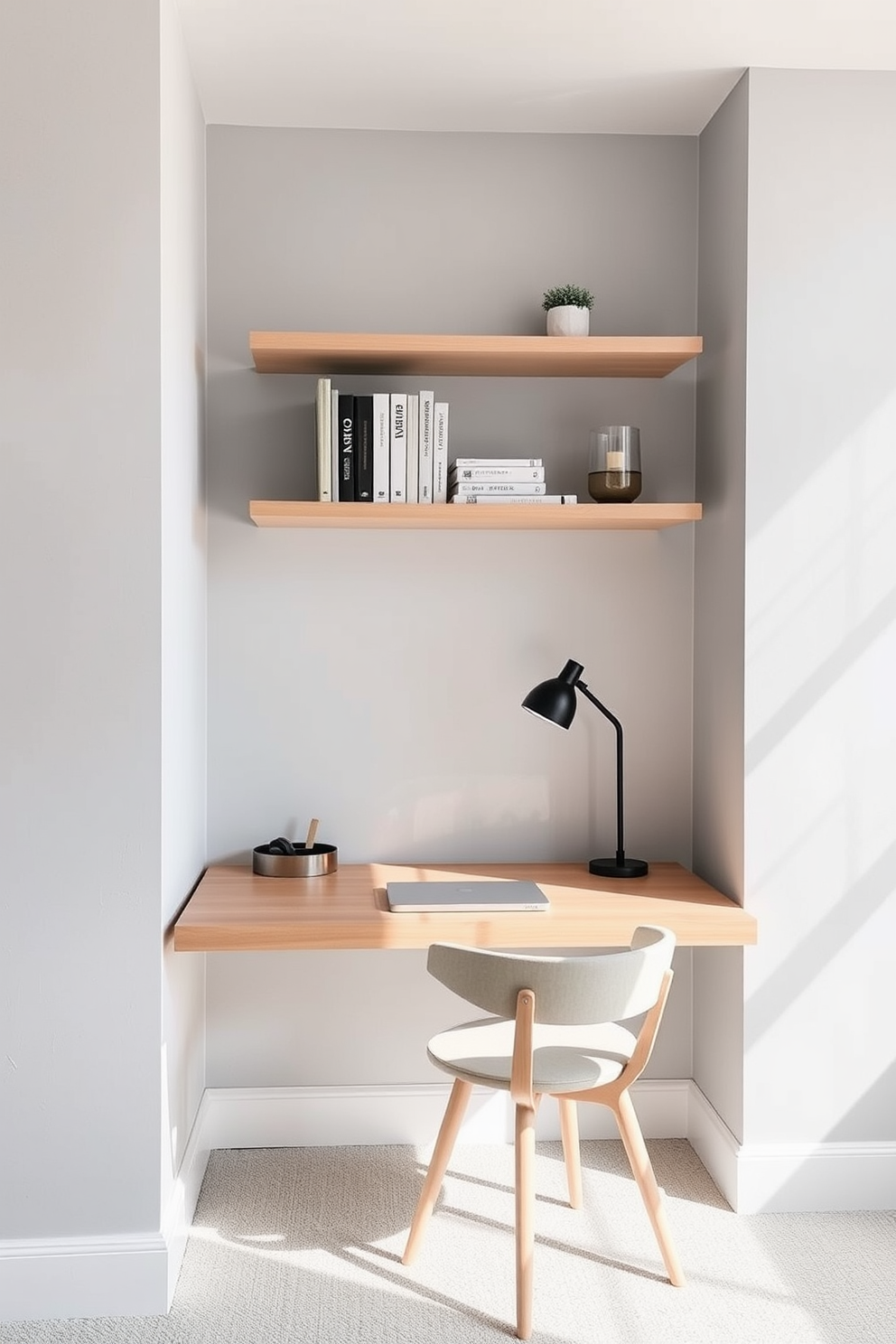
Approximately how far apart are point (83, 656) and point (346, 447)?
2.73 ft

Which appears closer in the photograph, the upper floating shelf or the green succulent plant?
the upper floating shelf

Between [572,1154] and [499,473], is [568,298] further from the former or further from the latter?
[572,1154]

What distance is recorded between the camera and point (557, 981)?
2.08m

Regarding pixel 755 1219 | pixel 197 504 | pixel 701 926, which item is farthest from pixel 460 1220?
pixel 197 504

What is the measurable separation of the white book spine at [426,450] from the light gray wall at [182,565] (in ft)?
1.73

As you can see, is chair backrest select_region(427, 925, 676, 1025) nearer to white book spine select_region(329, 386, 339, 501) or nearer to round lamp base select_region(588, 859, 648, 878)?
round lamp base select_region(588, 859, 648, 878)

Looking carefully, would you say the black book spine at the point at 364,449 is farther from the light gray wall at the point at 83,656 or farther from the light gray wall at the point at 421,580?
the light gray wall at the point at 83,656

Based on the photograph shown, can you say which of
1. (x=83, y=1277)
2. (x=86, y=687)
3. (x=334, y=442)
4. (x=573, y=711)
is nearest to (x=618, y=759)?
(x=573, y=711)

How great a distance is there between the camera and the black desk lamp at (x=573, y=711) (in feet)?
9.05

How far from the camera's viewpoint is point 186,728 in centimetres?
261

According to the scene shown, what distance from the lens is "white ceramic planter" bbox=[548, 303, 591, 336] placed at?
9.19ft

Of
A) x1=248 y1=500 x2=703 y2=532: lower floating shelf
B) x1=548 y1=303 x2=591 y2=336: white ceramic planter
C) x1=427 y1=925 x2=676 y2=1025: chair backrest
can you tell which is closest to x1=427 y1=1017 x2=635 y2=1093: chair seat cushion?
x1=427 y1=925 x2=676 y2=1025: chair backrest

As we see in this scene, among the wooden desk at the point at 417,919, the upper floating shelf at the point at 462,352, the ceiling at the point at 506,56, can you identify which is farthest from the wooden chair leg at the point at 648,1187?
the ceiling at the point at 506,56

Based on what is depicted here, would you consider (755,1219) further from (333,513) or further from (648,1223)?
(333,513)
